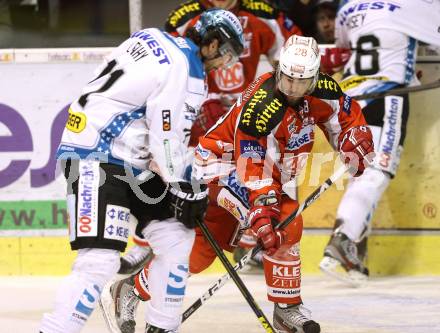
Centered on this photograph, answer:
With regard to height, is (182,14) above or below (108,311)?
above

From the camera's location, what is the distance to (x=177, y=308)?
4.27 metres

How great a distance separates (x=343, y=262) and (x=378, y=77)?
95 cm

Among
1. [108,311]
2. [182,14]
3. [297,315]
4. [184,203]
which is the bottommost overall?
[108,311]

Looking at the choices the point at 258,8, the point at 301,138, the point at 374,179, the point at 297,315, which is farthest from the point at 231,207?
the point at 258,8

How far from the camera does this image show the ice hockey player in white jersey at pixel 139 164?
3.99 metres

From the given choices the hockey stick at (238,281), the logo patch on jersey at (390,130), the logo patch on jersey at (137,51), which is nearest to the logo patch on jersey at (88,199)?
the logo patch on jersey at (137,51)

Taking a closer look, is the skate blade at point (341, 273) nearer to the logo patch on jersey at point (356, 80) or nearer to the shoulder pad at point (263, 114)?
the logo patch on jersey at point (356, 80)

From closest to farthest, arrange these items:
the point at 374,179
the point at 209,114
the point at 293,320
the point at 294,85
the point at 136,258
→ the point at 294,85 → the point at 293,320 → the point at 136,258 → the point at 374,179 → the point at 209,114

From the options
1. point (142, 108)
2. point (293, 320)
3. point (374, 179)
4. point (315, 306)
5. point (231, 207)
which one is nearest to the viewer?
point (142, 108)

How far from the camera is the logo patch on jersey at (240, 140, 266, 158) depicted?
4.41 metres

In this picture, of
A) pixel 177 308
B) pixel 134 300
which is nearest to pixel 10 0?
pixel 134 300

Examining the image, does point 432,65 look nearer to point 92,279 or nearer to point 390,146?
point 390,146

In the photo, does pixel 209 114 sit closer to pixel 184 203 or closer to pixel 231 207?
pixel 231 207

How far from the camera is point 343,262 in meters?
5.55
